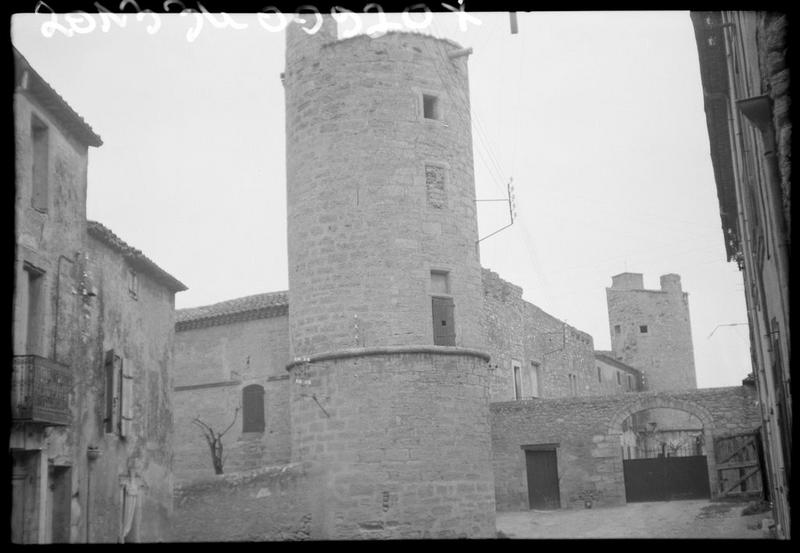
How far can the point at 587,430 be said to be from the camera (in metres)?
25.6

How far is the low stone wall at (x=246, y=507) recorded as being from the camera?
60.5 feet

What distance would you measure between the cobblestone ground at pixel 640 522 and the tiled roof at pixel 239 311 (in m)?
7.98

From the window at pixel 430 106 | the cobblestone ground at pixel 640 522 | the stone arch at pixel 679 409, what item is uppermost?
the window at pixel 430 106

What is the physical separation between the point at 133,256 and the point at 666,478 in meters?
15.1

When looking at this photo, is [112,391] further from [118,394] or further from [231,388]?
[231,388]

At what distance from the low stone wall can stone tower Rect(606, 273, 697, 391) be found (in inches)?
1383

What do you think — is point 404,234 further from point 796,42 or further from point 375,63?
point 796,42

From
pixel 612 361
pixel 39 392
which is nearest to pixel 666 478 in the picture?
pixel 39 392

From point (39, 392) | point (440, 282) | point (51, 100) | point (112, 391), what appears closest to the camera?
point (39, 392)

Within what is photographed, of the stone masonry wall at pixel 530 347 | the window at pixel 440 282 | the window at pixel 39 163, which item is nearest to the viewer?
the window at pixel 39 163

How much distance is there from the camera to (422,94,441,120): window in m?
21.0

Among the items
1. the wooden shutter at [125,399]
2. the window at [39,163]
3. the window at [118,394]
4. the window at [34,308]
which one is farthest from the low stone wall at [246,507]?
the window at [39,163]

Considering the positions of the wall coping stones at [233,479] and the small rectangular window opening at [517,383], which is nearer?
the wall coping stones at [233,479]

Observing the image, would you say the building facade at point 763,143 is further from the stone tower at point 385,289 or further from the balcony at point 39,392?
the balcony at point 39,392
